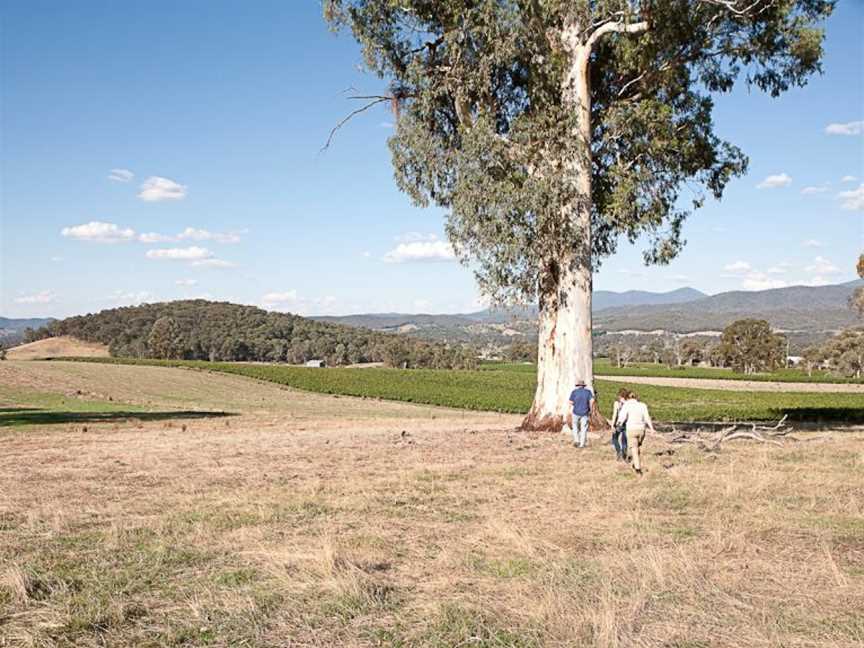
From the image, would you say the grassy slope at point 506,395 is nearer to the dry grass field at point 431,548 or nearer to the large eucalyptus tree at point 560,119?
the large eucalyptus tree at point 560,119

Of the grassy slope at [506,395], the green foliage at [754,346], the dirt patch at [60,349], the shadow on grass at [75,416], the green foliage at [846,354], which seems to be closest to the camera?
the shadow on grass at [75,416]

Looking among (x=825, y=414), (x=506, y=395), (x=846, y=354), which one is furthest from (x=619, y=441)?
(x=846, y=354)

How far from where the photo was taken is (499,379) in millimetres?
77750

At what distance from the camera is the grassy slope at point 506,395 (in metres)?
45.7

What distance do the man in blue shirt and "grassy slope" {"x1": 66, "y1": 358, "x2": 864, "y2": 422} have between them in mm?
23727

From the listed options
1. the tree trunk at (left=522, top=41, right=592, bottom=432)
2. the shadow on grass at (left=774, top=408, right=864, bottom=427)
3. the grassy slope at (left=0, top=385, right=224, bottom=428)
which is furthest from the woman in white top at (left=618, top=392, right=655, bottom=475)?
the shadow on grass at (left=774, top=408, right=864, bottom=427)

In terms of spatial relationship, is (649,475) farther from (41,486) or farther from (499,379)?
(499,379)

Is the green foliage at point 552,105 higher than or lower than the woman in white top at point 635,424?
higher

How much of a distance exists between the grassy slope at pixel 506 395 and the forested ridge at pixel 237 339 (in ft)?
130

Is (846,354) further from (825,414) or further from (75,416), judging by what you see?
(75,416)

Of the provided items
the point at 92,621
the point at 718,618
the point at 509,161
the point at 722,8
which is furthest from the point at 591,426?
the point at 92,621

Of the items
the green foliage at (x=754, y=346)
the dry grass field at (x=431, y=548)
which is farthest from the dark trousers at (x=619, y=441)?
the green foliage at (x=754, y=346)

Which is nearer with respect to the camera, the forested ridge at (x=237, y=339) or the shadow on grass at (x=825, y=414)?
the shadow on grass at (x=825, y=414)

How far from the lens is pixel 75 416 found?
3275cm
